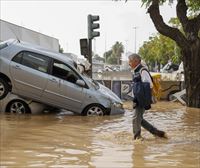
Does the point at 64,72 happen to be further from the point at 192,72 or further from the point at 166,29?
the point at 192,72

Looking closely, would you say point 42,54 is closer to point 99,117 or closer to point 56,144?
point 99,117

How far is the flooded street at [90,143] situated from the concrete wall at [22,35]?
6357 mm

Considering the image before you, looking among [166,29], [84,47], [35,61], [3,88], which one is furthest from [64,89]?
[166,29]

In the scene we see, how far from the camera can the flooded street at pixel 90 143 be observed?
A: 746 centimetres

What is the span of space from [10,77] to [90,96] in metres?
2.26

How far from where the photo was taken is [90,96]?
14016 millimetres

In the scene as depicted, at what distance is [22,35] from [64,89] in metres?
9.01

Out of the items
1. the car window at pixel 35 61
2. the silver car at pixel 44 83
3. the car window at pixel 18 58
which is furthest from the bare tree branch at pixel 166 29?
the car window at pixel 18 58

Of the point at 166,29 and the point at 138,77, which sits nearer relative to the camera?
the point at 138,77

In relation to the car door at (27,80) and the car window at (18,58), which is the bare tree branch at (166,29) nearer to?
the car door at (27,80)

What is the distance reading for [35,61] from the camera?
46.3 feet

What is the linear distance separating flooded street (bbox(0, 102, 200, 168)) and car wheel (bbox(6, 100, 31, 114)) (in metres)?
0.54

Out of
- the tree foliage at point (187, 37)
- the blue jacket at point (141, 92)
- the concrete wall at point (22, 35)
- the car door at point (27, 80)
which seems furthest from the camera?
the concrete wall at point (22, 35)

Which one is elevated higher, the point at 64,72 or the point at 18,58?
the point at 18,58
